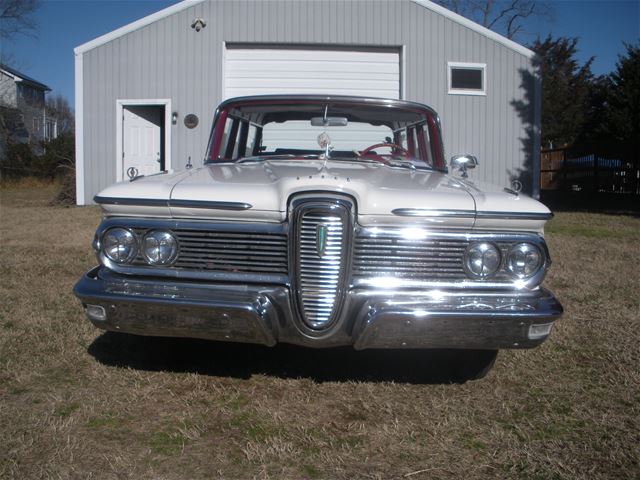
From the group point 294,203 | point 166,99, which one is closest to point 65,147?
point 166,99

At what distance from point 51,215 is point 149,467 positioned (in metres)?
9.94

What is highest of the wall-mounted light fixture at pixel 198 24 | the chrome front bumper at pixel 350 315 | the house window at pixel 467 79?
the wall-mounted light fixture at pixel 198 24

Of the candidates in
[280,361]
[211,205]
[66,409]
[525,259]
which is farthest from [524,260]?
[66,409]

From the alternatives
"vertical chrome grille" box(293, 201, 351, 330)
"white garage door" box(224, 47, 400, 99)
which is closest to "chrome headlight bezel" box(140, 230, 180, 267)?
"vertical chrome grille" box(293, 201, 351, 330)

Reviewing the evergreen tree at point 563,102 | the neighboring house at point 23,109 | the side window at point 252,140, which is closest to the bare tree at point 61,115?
the neighboring house at point 23,109

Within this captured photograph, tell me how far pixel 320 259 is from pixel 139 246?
0.84 meters

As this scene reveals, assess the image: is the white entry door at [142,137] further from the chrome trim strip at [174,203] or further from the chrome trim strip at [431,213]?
the chrome trim strip at [431,213]

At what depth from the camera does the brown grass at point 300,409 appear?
2479 millimetres

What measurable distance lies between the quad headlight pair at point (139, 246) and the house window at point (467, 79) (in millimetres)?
10716

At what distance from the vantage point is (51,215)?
11.4 meters

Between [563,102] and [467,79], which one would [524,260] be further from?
[563,102]

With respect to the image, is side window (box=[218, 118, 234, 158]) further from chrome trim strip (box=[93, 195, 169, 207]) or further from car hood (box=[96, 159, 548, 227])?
chrome trim strip (box=[93, 195, 169, 207])

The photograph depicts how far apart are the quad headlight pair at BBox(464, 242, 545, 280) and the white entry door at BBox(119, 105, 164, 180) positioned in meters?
10.8

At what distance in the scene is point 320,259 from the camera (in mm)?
2742
